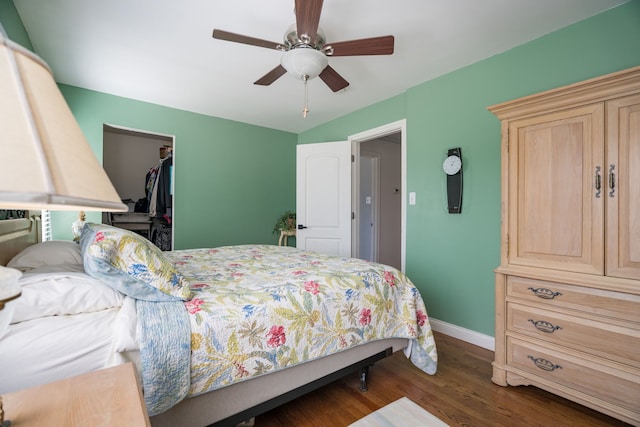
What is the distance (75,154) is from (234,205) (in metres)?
3.69

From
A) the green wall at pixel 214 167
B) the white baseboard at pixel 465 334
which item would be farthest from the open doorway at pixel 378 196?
the white baseboard at pixel 465 334

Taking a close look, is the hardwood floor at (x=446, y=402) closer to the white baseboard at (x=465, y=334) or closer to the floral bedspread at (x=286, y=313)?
the floral bedspread at (x=286, y=313)

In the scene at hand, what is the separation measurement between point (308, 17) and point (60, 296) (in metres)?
1.69

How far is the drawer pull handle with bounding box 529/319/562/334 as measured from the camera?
162 cm

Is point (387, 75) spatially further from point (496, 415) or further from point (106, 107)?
point (106, 107)

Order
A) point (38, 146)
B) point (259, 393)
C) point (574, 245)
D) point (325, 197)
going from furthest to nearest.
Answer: point (325, 197)
point (574, 245)
point (259, 393)
point (38, 146)

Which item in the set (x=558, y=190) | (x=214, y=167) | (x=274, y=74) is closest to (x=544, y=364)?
(x=558, y=190)

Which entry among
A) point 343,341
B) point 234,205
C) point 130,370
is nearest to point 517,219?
point 343,341

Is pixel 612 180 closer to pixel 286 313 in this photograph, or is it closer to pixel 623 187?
pixel 623 187

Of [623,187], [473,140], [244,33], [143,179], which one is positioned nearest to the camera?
[623,187]

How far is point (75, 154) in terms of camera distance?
15.2 inches

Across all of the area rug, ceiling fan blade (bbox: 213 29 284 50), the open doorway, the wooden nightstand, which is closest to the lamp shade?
the wooden nightstand

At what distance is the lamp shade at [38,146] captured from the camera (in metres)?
0.31

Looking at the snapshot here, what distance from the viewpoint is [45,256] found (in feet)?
4.64
